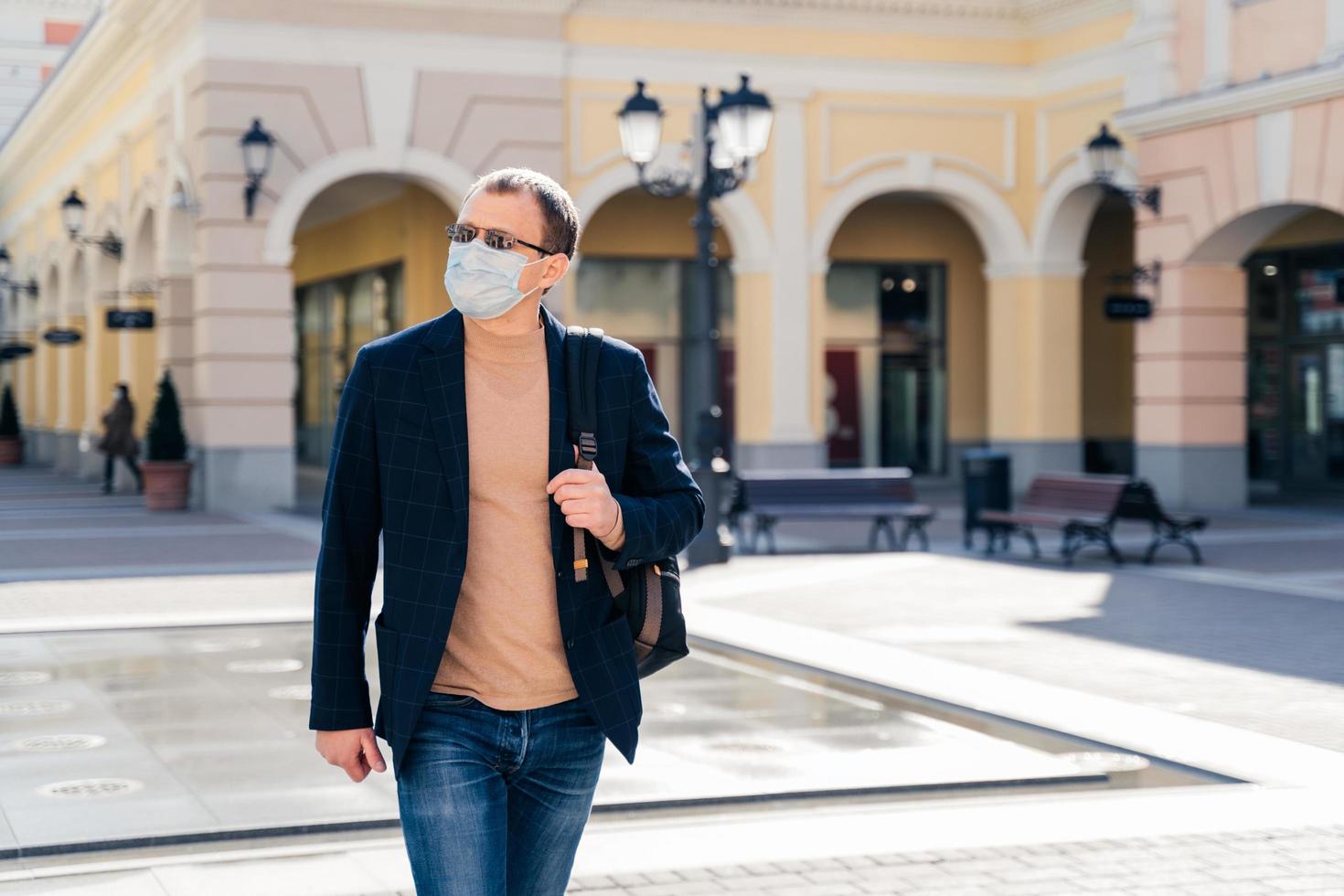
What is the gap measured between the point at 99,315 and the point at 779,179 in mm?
14375

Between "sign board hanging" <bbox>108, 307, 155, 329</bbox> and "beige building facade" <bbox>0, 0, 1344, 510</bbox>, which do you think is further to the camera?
"sign board hanging" <bbox>108, 307, 155, 329</bbox>

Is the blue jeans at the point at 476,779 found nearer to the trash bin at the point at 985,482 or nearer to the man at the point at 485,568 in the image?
the man at the point at 485,568

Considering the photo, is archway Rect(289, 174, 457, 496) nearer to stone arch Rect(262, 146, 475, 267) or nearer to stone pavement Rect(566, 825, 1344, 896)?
stone arch Rect(262, 146, 475, 267)

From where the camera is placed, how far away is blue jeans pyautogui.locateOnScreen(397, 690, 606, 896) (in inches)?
127

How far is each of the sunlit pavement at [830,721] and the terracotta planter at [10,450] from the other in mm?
27737

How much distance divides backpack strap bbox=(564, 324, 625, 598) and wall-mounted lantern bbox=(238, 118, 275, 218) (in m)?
19.5

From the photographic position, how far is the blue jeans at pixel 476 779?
10.6ft

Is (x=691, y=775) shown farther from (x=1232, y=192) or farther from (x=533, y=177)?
(x=1232, y=192)

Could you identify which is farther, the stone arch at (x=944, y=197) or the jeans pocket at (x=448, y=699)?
the stone arch at (x=944, y=197)

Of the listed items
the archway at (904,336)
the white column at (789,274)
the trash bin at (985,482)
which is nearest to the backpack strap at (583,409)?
the trash bin at (985,482)

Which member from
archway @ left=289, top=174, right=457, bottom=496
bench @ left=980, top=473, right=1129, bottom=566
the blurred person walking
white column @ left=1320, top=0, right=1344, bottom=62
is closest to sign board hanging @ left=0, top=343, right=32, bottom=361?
archway @ left=289, top=174, right=457, bottom=496

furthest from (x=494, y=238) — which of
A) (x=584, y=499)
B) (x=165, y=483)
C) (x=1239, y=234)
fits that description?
(x=165, y=483)

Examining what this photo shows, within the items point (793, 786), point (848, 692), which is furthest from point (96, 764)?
point (848, 692)

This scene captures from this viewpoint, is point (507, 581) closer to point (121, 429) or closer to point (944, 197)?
point (944, 197)
